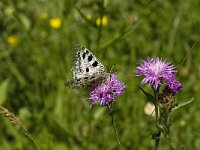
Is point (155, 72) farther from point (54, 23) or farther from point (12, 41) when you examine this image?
point (12, 41)

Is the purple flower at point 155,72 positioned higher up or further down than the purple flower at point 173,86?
higher up

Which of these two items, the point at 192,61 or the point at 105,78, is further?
the point at 192,61

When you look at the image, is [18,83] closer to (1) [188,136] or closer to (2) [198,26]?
(1) [188,136]

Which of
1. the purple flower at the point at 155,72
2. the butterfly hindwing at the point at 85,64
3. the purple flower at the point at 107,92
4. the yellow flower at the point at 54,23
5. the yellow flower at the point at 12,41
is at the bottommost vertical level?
the purple flower at the point at 107,92

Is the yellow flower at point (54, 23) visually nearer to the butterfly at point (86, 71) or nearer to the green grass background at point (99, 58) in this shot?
the green grass background at point (99, 58)

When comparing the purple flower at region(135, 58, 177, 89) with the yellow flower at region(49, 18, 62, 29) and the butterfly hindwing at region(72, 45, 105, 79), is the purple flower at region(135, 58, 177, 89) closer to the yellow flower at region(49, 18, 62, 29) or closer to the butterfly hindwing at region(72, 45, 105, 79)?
the butterfly hindwing at region(72, 45, 105, 79)

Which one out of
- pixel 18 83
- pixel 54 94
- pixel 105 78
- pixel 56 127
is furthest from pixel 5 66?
pixel 105 78

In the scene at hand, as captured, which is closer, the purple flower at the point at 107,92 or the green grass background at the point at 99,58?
the purple flower at the point at 107,92

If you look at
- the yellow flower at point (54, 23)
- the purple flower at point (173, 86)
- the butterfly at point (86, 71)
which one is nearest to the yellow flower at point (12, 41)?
the yellow flower at point (54, 23)
